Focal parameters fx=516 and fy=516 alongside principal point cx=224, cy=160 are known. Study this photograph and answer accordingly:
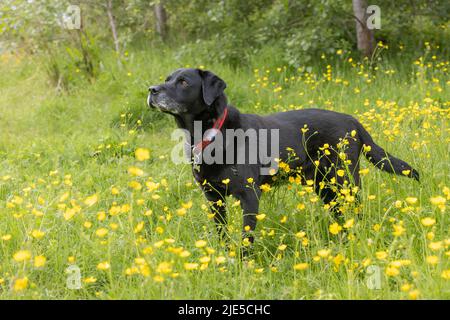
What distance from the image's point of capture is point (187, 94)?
3.34m

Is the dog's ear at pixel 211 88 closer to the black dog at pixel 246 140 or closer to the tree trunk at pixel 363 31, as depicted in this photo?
the black dog at pixel 246 140

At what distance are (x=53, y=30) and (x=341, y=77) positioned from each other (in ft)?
13.9

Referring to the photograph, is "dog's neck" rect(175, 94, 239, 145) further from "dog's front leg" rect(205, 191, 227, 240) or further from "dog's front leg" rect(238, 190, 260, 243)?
"dog's front leg" rect(238, 190, 260, 243)

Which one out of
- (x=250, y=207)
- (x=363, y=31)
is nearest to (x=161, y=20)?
(x=363, y=31)

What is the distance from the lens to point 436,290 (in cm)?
209

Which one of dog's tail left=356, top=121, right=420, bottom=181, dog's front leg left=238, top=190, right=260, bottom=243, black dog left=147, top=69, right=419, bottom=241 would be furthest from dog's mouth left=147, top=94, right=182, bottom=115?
dog's tail left=356, top=121, right=420, bottom=181

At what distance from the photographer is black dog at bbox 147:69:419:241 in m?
3.12

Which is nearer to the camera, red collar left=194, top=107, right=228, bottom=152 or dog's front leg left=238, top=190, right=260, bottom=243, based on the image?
dog's front leg left=238, top=190, right=260, bottom=243

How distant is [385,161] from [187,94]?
54.5 inches

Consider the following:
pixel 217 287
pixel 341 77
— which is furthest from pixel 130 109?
pixel 217 287

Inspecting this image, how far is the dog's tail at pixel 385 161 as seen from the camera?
3.25m

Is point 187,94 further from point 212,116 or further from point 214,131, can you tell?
point 214,131

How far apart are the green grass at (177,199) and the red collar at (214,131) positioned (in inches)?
16.7
